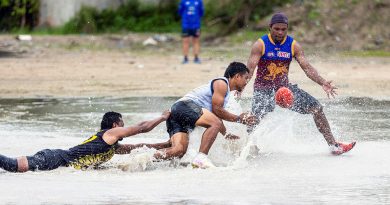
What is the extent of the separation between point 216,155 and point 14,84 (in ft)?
28.1

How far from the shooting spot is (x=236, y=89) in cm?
1102

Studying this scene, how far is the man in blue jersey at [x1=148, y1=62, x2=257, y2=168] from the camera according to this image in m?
10.6

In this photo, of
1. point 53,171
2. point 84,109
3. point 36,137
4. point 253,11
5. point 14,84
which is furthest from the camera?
point 253,11

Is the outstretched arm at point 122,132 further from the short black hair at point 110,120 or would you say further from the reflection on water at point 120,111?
the reflection on water at point 120,111

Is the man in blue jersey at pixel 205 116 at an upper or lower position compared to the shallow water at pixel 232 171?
upper

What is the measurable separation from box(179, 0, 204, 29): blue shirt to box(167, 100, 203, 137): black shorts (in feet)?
40.8

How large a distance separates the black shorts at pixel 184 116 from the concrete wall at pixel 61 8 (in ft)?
57.1

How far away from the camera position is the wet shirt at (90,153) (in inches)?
407

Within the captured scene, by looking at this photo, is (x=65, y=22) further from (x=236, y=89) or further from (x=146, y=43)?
(x=236, y=89)

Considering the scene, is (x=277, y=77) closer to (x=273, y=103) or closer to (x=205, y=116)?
(x=273, y=103)

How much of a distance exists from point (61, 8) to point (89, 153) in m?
18.0

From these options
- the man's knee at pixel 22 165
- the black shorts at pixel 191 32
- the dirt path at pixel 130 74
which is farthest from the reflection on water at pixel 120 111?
the black shorts at pixel 191 32

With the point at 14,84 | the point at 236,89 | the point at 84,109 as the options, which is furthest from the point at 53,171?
the point at 14,84

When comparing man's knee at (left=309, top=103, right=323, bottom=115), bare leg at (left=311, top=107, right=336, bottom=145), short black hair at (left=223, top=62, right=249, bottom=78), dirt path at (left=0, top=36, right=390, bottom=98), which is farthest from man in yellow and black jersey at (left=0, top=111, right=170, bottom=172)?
dirt path at (left=0, top=36, right=390, bottom=98)
